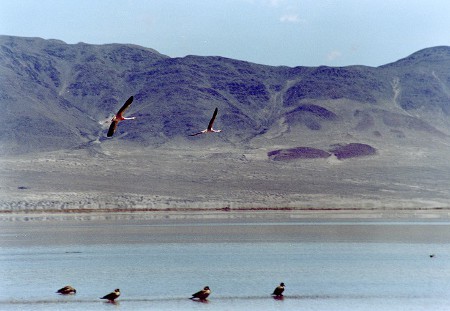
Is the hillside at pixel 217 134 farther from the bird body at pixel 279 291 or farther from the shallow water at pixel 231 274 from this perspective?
the bird body at pixel 279 291

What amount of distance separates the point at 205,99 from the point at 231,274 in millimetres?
110803

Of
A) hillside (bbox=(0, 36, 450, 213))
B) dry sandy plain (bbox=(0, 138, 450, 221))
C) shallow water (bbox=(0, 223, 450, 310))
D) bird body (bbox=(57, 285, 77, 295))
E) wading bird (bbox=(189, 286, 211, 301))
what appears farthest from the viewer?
hillside (bbox=(0, 36, 450, 213))

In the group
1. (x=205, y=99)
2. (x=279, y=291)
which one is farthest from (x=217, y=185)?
(x=279, y=291)

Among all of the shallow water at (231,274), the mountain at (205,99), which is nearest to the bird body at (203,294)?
the shallow water at (231,274)

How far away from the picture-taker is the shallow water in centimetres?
2878

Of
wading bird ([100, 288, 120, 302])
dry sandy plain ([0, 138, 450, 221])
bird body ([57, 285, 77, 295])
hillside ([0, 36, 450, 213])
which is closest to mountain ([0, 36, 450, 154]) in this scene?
hillside ([0, 36, 450, 213])

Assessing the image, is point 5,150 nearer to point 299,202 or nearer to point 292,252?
point 299,202

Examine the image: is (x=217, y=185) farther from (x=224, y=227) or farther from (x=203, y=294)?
(x=203, y=294)

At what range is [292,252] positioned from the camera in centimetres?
4481

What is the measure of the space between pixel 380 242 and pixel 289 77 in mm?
120862

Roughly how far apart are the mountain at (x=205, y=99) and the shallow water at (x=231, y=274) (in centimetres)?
7269

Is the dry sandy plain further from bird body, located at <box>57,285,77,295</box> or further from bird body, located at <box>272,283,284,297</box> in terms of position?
bird body, located at <box>272,283,284,297</box>

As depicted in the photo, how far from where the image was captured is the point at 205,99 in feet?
479

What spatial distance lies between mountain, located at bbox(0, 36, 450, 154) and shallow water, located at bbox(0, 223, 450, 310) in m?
72.7
